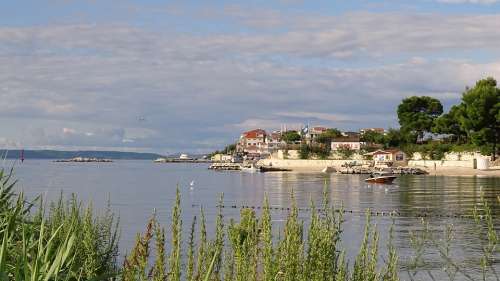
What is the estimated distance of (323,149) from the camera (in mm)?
157000

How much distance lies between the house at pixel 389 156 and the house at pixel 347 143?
2483cm

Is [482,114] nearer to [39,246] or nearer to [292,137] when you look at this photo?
[39,246]

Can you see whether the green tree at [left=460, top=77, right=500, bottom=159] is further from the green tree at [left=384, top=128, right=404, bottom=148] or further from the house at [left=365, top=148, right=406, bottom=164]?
the green tree at [left=384, top=128, right=404, bottom=148]

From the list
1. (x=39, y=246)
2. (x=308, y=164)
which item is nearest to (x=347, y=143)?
(x=308, y=164)

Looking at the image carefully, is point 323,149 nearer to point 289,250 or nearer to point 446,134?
point 446,134

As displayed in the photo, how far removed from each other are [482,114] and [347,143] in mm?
75039

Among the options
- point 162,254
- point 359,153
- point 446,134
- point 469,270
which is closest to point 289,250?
point 162,254

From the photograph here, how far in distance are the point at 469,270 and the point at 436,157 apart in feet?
320

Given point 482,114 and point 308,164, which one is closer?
point 482,114

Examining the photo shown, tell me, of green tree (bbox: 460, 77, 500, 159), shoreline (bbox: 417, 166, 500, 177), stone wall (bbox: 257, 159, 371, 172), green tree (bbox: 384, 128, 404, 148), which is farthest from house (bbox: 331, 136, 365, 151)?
green tree (bbox: 460, 77, 500, 159)

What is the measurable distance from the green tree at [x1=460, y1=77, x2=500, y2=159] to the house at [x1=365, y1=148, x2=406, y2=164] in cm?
2754

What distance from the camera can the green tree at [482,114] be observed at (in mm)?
92188

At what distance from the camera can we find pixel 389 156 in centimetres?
12812

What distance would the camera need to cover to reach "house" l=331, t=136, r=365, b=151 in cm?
16138
